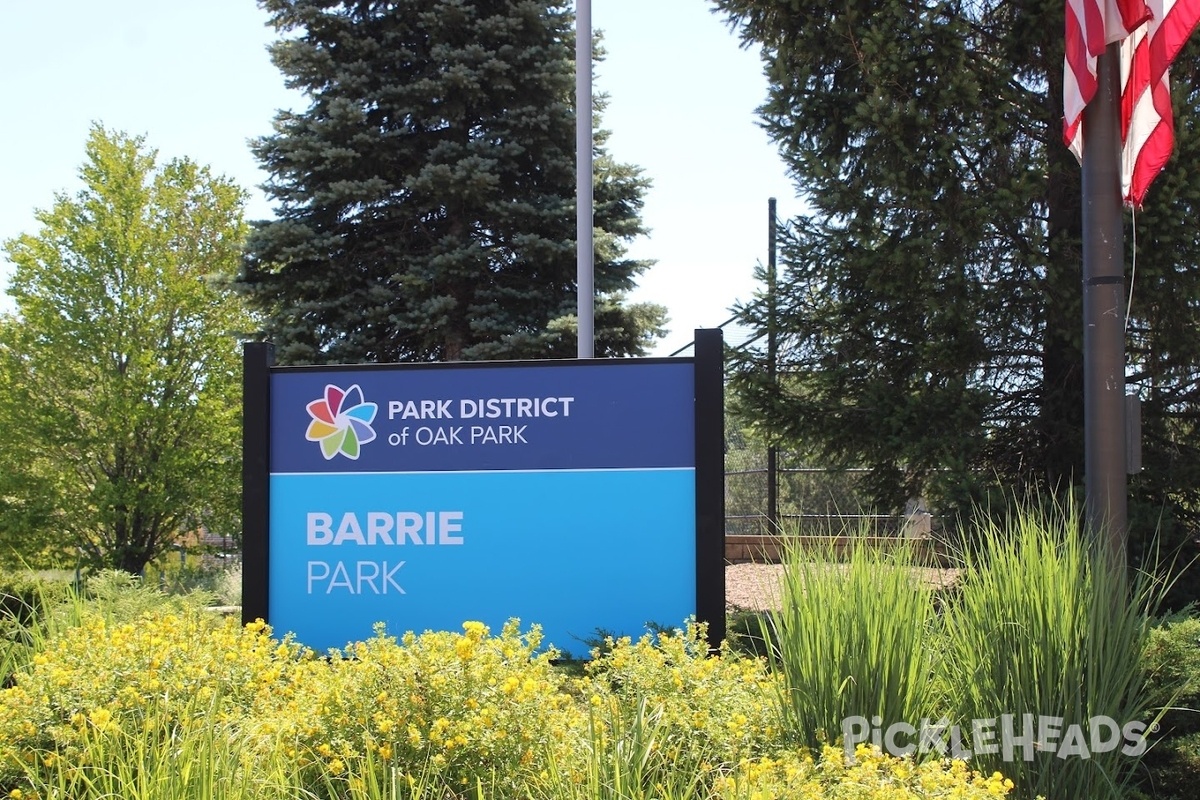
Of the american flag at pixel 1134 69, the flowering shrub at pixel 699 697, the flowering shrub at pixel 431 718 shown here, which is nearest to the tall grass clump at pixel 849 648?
the flowering shrub at pixel 699 697

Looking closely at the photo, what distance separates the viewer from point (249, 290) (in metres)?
16.1

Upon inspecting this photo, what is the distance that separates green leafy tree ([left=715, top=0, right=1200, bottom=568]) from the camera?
938cm

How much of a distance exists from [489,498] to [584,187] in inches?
155

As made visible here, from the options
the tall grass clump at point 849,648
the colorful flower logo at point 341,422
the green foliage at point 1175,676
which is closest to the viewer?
the tall grass clump at point 849,648

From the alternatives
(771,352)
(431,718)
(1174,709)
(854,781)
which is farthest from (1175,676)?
(771,352)

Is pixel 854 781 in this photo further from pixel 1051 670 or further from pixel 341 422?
pixel 341 422

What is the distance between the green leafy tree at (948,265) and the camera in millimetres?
9375

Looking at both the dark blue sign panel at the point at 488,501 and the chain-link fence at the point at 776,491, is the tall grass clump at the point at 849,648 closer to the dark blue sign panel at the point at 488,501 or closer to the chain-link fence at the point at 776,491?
the dark blue sign panel at the point at 488,501

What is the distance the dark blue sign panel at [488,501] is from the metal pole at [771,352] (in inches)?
156

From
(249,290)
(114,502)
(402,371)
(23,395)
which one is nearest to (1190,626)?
(402,371)

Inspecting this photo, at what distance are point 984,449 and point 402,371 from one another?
5634 mm

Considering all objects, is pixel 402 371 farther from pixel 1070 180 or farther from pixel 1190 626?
pixel 1070 180

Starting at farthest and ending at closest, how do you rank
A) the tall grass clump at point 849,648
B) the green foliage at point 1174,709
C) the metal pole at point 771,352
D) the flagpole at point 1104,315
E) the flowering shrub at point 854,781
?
1. the metal pole at point 771,352
2. the flagpole at point 1104,315
3. the green foliage at point 1174,709
4. the tall grass clump at point 849,648
5. the flowering shrub at point 854,781

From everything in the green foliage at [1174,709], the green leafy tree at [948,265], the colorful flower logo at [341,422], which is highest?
the green leafy tree at [948,265]
